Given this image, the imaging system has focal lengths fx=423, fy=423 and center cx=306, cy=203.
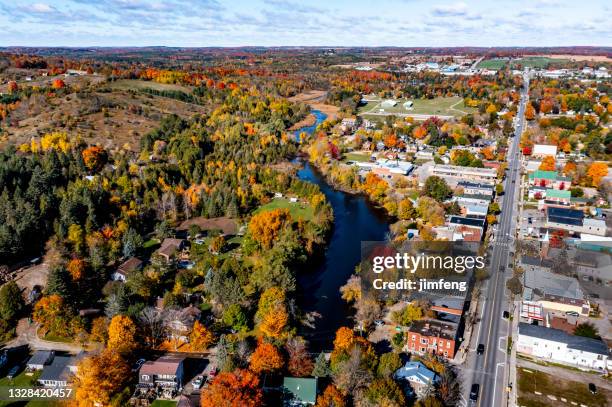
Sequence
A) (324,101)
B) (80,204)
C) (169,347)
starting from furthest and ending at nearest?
(324,101) → (80,204) → (169,347)

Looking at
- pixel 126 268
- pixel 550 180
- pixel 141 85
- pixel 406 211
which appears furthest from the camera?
pixel 141 85

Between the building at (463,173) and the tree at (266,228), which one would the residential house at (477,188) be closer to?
the building at (463,173)

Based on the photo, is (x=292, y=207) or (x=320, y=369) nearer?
(x=320, y=369)

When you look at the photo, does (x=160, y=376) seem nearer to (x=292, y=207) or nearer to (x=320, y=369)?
(x=320, y=369)

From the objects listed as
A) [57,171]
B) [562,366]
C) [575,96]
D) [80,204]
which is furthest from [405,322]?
[575,96]

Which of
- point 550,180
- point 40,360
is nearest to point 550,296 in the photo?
point 550,180

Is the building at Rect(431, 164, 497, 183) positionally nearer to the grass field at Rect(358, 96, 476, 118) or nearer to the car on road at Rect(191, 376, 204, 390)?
the grass field at Rect(358, 96, 476, 118)

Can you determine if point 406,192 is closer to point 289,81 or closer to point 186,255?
point 186,255
